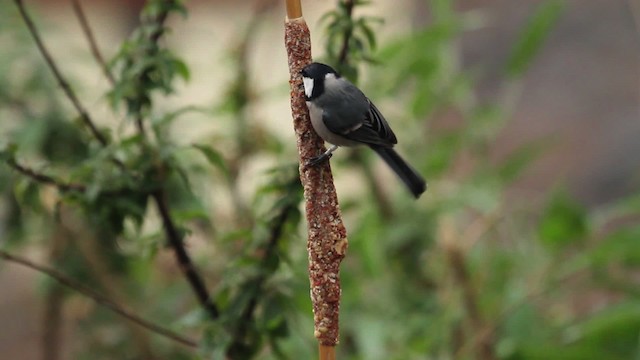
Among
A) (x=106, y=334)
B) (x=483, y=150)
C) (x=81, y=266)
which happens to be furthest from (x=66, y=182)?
(x=483, y=150)

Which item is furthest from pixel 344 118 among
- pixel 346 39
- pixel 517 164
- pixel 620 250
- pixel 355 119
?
pixel 517 164

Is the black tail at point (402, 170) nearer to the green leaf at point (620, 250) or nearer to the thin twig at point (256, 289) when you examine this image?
the thin twig at point (256, 289)

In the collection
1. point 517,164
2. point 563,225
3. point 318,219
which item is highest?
point 517,164

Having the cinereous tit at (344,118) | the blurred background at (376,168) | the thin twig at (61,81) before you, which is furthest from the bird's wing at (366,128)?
the thin twig at (61,81)

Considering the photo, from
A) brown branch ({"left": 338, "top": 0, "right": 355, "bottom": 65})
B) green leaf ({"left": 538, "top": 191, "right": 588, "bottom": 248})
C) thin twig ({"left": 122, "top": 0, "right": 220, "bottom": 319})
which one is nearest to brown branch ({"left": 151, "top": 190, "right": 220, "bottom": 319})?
thin twig ({"left": 122, "top": 0, "right": 220, "bottom": 319})

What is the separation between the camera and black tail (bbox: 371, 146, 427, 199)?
17.6 inches

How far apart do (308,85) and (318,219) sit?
6 centimetres

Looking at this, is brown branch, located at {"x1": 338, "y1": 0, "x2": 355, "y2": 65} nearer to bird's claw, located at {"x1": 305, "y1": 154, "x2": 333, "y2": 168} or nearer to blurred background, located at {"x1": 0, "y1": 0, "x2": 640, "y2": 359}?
blurred background, located at {"x1": 0, "y1": 0, "x2": 640, "y2": 359}

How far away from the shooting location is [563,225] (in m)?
0.82

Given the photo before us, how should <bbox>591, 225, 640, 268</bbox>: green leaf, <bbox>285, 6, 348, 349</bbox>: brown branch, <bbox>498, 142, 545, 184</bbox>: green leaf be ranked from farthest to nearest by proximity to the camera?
<bbox>498, 142, 545, 184</bbox>: green leaf
<bbox>591, 225, 640, 268</bbox>: green leaf
<bbox>285, 6, 348, 349</bbox>: brown branch

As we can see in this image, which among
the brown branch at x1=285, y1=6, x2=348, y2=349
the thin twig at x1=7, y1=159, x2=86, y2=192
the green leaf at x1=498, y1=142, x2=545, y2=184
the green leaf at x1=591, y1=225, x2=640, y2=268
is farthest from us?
the green leaf at x1=498, y1=142, x2=545, y2=184

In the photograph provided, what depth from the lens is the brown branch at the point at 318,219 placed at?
37 cm

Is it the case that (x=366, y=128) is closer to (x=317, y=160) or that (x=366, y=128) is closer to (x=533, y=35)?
(x=317, y=160)

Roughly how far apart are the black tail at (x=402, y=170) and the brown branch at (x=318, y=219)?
7 centimetres
